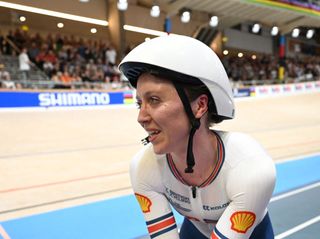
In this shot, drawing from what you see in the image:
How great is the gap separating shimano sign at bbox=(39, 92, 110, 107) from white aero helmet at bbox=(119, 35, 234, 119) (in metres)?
9.03

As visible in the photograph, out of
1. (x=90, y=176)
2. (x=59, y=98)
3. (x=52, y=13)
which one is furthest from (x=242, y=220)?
(x=52, y=13)

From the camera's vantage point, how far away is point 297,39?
2772 cm

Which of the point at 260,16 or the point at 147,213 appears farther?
the point at 260,16

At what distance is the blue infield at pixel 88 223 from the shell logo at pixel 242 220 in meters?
1.55

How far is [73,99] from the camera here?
10.3 metres

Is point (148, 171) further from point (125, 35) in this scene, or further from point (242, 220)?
point (125, 35)

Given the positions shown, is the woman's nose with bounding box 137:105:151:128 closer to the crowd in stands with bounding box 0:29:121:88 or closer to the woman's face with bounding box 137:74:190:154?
the woman's face with bounding box 137:74:190:154

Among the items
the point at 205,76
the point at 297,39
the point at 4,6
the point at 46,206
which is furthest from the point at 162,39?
the point at 297,39

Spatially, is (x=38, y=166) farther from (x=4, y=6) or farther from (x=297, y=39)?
(x=297, y=39)

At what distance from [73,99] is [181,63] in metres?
9.58

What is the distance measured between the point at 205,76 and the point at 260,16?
69.2 ft

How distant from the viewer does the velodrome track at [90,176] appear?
2.82 metres

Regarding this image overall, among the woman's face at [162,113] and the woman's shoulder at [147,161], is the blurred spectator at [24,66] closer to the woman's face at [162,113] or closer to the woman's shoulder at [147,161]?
the woman's shoulder at [147,161]

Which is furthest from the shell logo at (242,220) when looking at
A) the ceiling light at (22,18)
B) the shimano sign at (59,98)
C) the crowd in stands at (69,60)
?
the ceiling light at (22,18)
